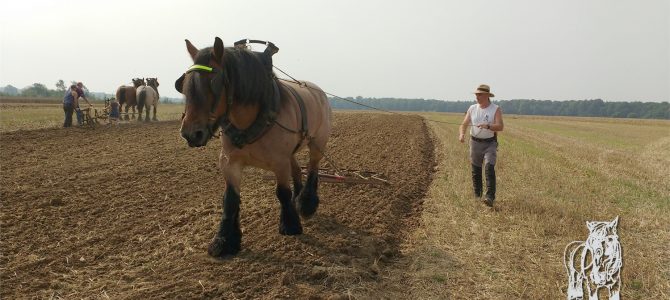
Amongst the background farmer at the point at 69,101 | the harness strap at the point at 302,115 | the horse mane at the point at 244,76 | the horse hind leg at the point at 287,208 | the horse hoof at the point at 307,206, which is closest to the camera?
the horse mane at the point at 244,76

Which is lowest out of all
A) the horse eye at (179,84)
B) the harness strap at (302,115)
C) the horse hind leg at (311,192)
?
the horse hind leg at (311,192)

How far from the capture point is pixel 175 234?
15.3ft

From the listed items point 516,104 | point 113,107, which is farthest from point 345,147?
point 516,104

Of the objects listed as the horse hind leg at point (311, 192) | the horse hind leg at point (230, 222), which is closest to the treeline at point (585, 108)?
the horse hind leg at point (311, 192)

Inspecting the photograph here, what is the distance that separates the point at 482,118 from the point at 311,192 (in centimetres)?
275

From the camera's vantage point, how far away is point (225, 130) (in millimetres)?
3877

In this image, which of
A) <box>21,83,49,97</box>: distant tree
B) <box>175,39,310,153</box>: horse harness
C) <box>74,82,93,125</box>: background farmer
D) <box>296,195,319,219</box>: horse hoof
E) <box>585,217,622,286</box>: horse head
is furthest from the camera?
<box>21,83,49,97</box>: distant tree

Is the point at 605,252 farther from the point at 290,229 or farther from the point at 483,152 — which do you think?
the point at 483,152

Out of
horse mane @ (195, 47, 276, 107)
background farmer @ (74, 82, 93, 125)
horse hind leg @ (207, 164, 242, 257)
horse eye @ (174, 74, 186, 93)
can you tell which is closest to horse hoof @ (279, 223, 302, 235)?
horse hind leg @ (207, 164, 242, 257)

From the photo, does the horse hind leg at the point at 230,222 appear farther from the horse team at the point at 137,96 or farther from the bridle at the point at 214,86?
the horse team at the point at 137,96

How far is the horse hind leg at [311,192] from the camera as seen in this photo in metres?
5.34

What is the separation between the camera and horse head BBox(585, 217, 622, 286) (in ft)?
8.51

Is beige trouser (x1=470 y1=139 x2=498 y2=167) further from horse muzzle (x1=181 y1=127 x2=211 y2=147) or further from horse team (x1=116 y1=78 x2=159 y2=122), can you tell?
horse team (x1=116 y1=78 x2=159 y2=122)

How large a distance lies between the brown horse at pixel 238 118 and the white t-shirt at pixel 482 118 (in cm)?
276
